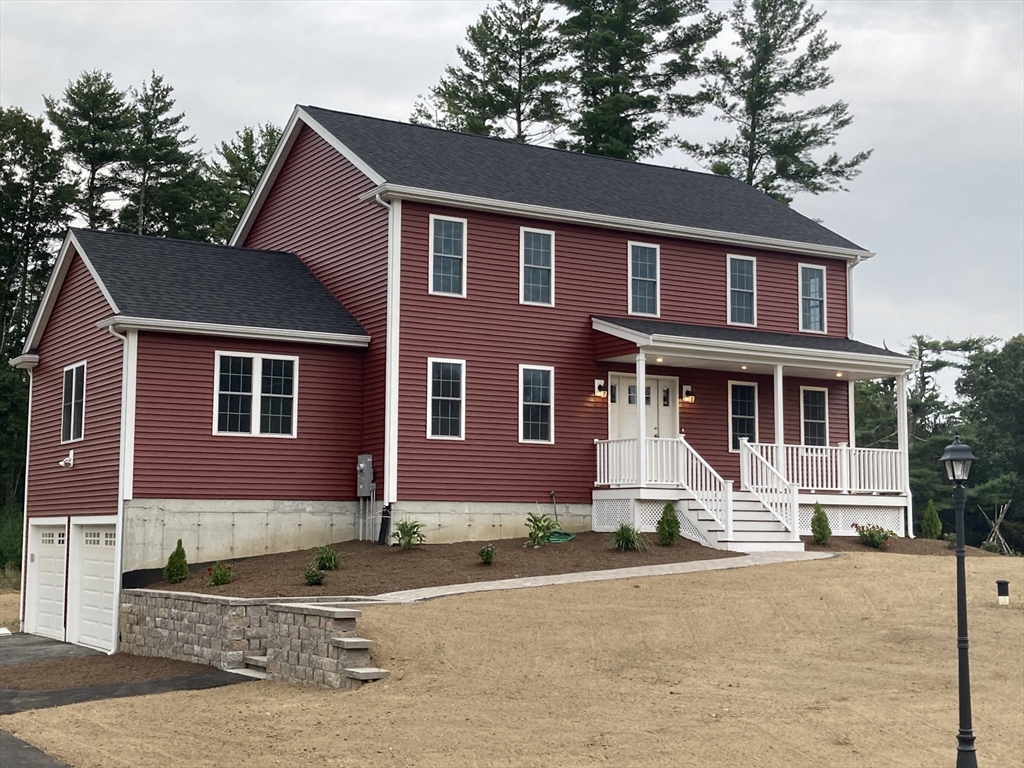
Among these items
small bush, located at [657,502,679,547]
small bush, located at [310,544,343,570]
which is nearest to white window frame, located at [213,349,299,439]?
small bush, located at [310,544,343,570]

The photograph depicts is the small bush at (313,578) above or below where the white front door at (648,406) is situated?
below

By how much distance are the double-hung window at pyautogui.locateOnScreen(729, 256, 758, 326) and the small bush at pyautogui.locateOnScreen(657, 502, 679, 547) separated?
251 inches

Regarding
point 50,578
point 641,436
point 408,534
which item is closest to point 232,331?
point 408,534

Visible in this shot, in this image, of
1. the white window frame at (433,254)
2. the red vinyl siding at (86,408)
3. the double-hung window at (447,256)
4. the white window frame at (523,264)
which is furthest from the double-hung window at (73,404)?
the white window frame at (523,264)

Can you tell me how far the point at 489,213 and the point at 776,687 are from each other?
1281cm

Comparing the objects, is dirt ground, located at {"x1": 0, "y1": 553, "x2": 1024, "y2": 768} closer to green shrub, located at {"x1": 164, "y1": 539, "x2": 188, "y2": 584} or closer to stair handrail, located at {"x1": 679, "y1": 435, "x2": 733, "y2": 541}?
stair handrail, located at {"x1": 679, "y1": 435, "x2": 733, "y2": 541}

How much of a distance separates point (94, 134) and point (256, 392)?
2672cm

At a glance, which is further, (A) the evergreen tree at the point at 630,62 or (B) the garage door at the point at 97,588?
(A) the evergreen tree at the point at 630,62

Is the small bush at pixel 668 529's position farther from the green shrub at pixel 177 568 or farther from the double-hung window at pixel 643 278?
the green shrub at pixel 177 568

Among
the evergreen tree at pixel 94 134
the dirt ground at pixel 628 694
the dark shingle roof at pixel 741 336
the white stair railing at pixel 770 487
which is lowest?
the dirt ground at pixel 628 694

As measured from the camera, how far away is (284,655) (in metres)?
16.0

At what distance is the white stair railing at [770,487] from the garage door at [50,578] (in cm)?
1340

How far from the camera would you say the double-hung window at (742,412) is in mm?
27203

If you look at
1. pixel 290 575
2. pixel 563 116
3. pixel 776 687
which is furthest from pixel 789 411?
pixel 563 116
